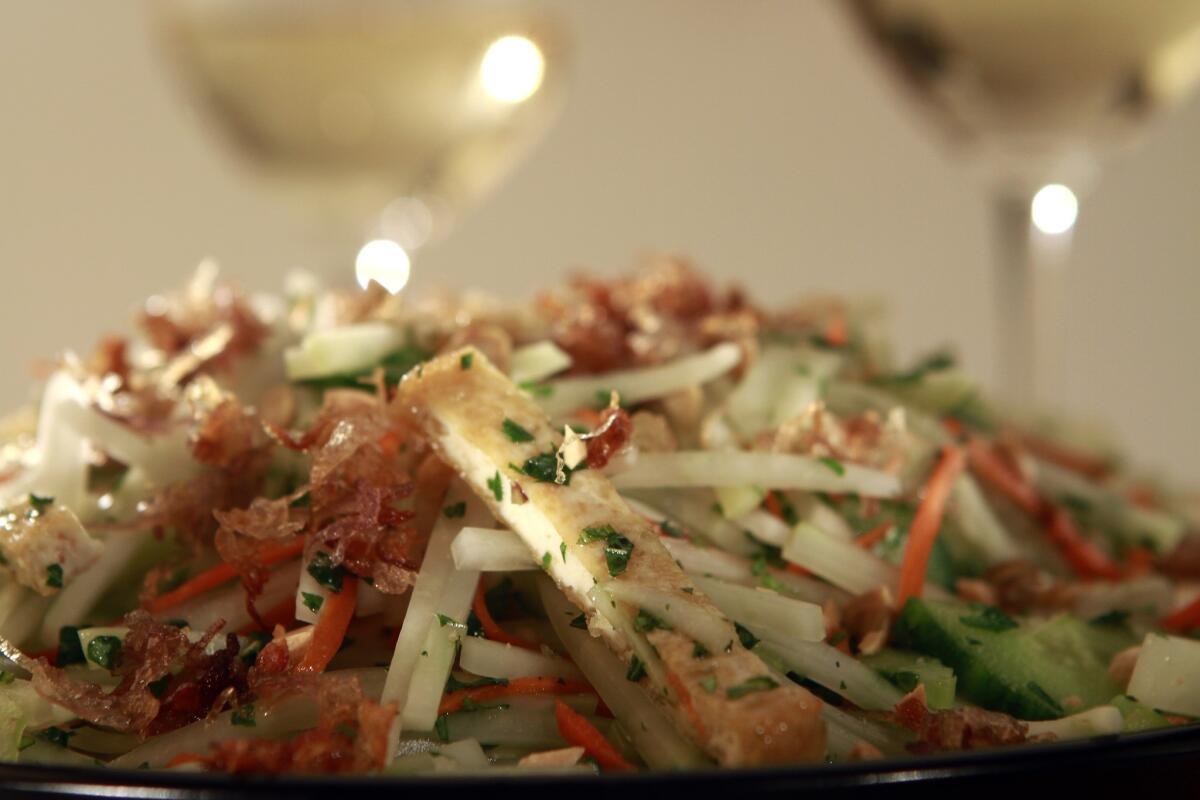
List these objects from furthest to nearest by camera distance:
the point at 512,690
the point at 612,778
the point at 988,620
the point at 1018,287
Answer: the point at 1018,287, the point at 988,620, the point at 512,690, the point at 612,778

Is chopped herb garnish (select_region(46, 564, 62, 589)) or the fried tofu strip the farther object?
chopped herb garnish (select_region(46, 564, 62, 589))

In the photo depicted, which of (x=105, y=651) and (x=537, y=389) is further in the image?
(x=537, y=389)

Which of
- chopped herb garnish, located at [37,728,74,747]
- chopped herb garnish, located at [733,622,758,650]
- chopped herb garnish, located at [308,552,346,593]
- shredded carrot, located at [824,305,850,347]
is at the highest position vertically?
shredded carrot, located at [824,305,850,347]

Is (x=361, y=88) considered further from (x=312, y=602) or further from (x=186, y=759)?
(x=186, y=759)

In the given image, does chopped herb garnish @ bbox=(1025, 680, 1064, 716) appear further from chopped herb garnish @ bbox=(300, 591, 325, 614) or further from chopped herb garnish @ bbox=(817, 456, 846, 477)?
chopped herb garnish @ bbox=(300, 591, 325, 614)

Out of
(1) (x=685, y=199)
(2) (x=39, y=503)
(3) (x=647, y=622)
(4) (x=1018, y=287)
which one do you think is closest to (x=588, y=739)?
(3) (x=647, y=622)

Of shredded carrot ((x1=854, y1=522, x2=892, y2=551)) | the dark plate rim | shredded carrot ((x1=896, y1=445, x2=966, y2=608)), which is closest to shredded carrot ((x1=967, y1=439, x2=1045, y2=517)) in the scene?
shredded carrot ((x1=896, y1=445, x2=966, y2=608))

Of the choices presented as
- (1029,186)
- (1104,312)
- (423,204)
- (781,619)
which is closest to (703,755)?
(781,619)
